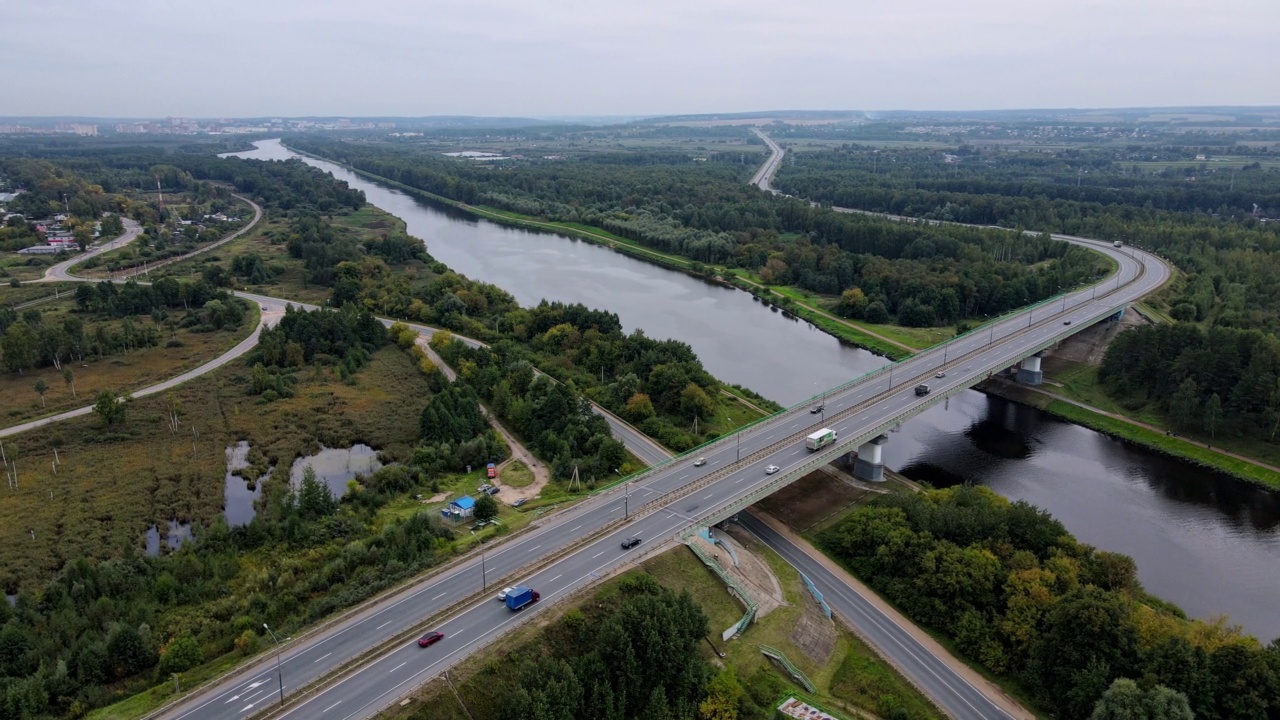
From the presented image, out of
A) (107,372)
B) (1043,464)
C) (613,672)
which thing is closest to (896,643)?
(613,672)

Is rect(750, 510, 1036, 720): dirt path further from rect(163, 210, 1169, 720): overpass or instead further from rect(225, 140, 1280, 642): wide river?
rect(225, 140, 1280, 642): wide river

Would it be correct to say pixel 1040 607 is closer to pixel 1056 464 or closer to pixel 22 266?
pixel 1056 464

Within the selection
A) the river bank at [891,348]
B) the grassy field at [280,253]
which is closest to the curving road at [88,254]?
the grassy field at [280,253]

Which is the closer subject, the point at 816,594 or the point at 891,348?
the point at 816,594

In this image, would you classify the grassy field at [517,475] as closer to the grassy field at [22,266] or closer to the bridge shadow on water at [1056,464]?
the bridge shadow on water at [1056,464]

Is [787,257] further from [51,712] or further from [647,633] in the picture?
[51,712]
